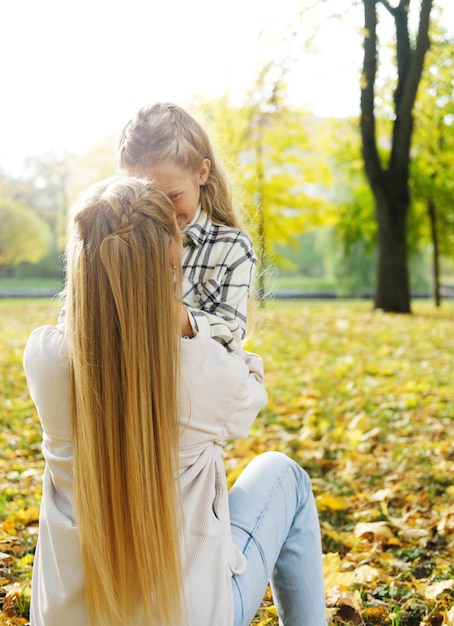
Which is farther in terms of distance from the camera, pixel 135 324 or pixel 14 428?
pixel 14 428

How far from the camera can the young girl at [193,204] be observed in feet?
7.16

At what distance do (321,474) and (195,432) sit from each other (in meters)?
2.46

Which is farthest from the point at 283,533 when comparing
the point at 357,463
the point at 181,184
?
the point at 357,463

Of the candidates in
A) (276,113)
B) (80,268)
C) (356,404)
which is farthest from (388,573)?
(276,113)

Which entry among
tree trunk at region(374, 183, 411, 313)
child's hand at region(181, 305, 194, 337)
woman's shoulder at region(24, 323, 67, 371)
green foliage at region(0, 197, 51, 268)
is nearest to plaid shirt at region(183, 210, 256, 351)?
child's hand at region(181, 305, 194, 337)

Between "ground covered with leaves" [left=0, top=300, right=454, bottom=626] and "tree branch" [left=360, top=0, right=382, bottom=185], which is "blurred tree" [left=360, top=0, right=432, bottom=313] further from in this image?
"ground covered with leaves" [left=0, top=300, right=454, bottom=626]

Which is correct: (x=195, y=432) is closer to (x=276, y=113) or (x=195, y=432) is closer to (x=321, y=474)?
(x=321, y=474)

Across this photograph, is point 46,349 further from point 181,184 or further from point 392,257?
point 392,257

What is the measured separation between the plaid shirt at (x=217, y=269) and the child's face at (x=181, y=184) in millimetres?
53

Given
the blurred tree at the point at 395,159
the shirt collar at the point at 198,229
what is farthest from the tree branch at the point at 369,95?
the shirt collar at the point at 198,229

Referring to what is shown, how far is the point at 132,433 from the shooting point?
158 cm

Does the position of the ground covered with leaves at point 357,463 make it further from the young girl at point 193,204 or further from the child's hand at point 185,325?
the child's hand at point 185,325

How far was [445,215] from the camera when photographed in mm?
20000

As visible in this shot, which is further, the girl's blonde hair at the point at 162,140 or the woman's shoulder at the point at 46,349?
the girl's blonde hair at the point at 162,140
